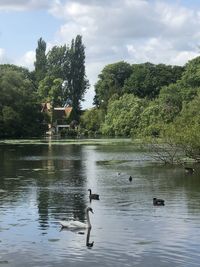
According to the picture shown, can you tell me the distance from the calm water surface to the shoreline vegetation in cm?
5360

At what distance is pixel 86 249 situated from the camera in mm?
17859

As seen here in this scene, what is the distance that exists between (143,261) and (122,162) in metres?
34.1

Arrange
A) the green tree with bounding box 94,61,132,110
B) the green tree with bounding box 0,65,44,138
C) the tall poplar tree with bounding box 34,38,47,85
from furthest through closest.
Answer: the tall poplar tree with bounding box 34,38,47,85
the green tree with bounding box 94,61,132,110
the green tree with bounding box 0,65,44,138

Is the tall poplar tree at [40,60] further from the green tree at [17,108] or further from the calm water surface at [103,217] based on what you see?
the calm water surface at [103,217]

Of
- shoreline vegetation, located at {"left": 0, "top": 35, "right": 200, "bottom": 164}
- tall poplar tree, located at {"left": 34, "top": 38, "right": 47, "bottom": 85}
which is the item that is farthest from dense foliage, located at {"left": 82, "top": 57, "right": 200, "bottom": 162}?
tall poplar tree, located at {"left": 34, "top": 38, "right": 47, "bottom": 85}

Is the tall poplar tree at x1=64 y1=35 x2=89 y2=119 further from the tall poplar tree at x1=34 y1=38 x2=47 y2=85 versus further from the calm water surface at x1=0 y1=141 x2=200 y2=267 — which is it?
the calm water surface at x1=0 y1=141 x2=200 y2=267

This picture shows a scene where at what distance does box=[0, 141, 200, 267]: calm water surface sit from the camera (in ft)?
56.0

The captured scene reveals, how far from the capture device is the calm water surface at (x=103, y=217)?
56.0ft

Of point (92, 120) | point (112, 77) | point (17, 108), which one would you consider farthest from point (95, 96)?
point (17, 108)

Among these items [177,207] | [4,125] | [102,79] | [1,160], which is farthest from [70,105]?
[177,207]

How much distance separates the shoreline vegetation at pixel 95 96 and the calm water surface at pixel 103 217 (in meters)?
53.6

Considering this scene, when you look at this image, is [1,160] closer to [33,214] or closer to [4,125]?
[33,214]

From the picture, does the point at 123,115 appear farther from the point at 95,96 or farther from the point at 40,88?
the point at 95,96

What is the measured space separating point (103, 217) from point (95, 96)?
13440 centimetres
